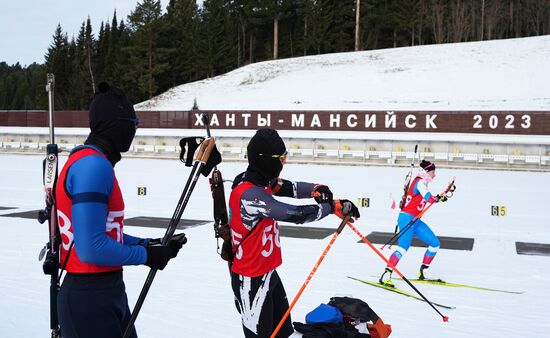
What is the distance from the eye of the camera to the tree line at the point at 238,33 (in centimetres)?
7375

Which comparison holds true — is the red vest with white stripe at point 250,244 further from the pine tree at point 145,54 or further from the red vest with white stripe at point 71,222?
the pine tree at point 145,54

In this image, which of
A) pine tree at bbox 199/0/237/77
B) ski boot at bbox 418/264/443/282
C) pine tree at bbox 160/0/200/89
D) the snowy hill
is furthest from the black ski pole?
pine tree at bbox 199/0/237/77

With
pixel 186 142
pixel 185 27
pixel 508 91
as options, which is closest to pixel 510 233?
pixel 186 142

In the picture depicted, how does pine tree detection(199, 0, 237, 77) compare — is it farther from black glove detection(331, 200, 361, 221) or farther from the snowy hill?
black glove detection(331, 200, 361, 221)

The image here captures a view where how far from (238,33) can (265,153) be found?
87.2 metres

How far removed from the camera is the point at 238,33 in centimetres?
8862

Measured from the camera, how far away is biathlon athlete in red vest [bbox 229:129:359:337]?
3.90 meters

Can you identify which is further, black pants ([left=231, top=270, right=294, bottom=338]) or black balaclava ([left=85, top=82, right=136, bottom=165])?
black pants ([left=231, top=270, right=294, bottom=338])

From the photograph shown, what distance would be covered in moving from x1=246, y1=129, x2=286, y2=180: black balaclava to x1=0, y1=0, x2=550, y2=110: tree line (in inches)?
2734

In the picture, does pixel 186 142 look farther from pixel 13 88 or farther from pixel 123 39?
pixel 13 88

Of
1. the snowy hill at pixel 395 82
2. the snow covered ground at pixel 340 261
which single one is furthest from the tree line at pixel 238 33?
the snow covered ground at pixel 340 261

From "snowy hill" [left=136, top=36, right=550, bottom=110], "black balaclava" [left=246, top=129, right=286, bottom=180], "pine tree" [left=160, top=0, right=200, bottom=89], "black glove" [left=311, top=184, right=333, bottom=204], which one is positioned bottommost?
"black glove" [left=311, top=184, right=333, bottom=204]

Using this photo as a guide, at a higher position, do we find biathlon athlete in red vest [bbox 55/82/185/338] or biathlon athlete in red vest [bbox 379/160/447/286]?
biathlon athlete in red vest [bbox 55/82/185/338]

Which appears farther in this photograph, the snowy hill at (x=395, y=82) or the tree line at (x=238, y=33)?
the tree line at (x=238, y=33)
